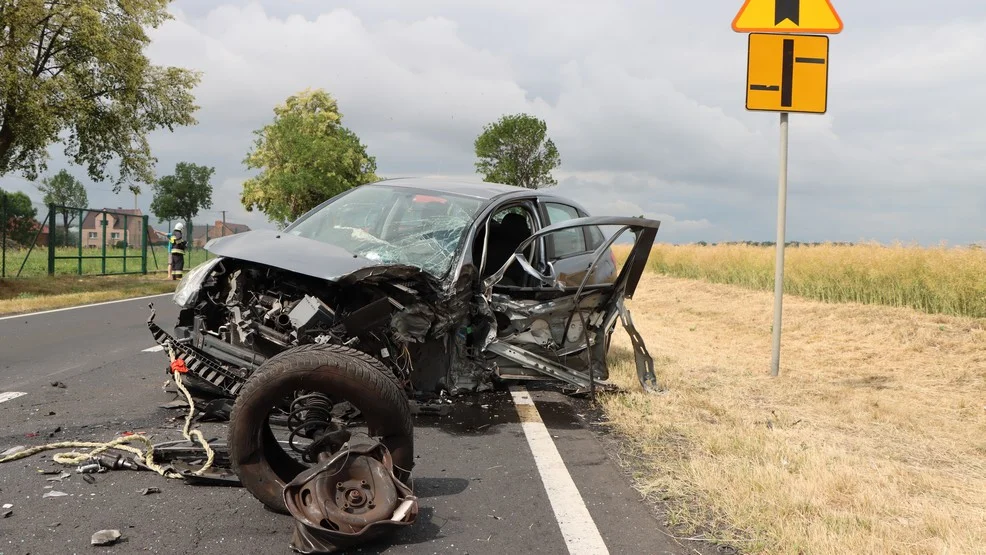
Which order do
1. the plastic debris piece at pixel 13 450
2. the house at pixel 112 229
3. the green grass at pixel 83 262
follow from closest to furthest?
the plastic debris piece at pixel 13 450, the green grass at pixel 83 262, the house at pixel 112 229

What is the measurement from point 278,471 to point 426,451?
1.36 metres

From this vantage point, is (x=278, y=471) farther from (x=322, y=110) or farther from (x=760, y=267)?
(x=322, y=110)

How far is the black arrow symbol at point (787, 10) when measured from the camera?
811 centimetres

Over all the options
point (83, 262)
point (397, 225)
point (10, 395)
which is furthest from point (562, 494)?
point (83, 262)

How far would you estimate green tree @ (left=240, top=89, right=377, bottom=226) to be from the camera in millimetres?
48844

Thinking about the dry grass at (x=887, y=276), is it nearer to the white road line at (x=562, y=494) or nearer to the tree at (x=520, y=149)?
the white road line at (x=562, y=494)

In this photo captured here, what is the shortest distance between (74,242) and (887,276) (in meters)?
22.0

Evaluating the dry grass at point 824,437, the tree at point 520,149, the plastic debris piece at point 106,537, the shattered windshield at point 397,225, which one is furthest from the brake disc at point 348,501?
the tree at point 520,149

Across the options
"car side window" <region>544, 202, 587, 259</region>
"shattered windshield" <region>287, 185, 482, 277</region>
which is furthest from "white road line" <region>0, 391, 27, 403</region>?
"car side window" <region>544, 202, 587, 259</region>

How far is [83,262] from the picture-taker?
24953 millimetres

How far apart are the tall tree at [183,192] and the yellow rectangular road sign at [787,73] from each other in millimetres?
110332

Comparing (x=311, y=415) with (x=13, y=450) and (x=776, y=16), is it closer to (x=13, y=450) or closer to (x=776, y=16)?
(x=13, y=450)

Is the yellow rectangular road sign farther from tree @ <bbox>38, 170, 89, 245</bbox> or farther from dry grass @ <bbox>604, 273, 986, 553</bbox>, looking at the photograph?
tree @ <bbox>38, 170, 89, 245</bbox>

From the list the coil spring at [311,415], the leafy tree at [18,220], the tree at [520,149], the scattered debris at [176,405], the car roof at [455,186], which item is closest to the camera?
the coil spring at [311,415]
